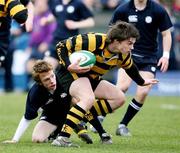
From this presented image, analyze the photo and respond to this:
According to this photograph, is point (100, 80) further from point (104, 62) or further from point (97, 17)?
point (97, 17)

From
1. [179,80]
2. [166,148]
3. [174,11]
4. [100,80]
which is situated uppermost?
[100,80]

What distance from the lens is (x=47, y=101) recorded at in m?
9.55

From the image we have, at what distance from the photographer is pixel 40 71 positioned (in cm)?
916

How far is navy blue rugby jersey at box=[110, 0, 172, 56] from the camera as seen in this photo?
37.3 ft

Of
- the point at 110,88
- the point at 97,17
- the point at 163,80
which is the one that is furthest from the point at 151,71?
the point at 97,17

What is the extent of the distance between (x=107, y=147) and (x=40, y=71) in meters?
1.20

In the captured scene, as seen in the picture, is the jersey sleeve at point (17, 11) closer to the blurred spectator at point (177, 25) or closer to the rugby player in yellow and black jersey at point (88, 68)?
the rugby player in yellow and black jersey at point (88, 68)

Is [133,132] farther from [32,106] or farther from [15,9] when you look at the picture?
[15,9]

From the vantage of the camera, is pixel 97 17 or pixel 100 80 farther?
pixel 97 17

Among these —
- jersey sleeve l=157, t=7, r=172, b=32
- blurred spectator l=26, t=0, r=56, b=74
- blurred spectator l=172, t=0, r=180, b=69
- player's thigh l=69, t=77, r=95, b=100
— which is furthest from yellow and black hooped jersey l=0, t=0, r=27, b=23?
blurred spectator l=172, t=0, r=180, b=69

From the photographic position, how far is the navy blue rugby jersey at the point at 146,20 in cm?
1136

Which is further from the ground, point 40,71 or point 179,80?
point 40,71

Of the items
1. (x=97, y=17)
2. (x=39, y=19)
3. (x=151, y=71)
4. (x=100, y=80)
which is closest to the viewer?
(x=100, y=80)

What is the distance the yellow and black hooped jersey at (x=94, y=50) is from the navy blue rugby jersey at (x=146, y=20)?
2084 millimetres
